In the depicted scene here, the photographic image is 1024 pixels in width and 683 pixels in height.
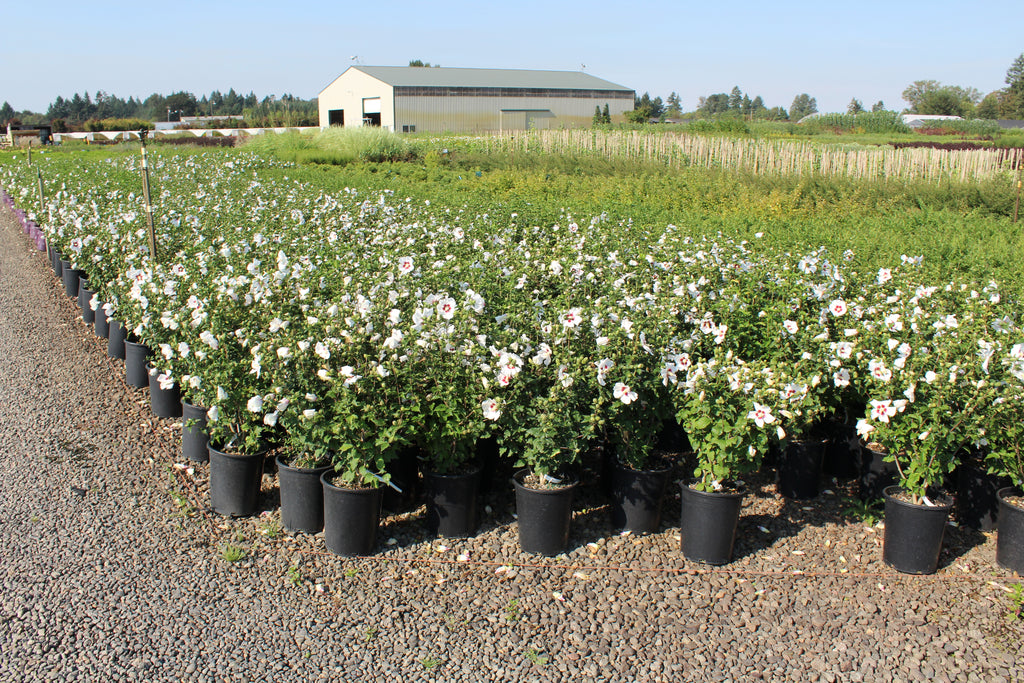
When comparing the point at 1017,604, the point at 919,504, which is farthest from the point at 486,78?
the point at 1017,604

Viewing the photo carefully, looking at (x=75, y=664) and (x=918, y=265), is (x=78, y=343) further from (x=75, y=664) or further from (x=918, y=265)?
(x=918, y=265)

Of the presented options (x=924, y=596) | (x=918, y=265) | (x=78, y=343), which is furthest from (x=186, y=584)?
(x=918, y=265)

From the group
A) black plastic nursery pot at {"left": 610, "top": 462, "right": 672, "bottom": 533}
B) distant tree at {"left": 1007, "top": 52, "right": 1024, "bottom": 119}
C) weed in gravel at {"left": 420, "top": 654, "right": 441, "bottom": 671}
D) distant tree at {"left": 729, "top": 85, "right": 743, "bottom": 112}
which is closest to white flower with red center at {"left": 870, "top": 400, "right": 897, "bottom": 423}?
black plastic nursery pot at {"left": 610, "top": 462, "right": 672, "bottom": 533}

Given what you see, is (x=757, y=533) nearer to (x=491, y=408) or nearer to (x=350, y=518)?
(x=491, y=408)

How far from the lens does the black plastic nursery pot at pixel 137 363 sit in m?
6.64

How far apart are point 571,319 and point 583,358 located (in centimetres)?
46

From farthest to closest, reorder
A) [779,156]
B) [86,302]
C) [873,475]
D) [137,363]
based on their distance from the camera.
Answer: [779,156] < [86,302] < [137,363] < [873,475]

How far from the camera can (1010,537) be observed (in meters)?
3.99

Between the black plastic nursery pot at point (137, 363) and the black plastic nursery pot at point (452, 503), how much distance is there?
3.53 metres

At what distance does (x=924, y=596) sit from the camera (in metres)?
3.80

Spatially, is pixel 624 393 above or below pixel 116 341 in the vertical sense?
above

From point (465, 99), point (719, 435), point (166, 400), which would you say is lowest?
point (166, 400)

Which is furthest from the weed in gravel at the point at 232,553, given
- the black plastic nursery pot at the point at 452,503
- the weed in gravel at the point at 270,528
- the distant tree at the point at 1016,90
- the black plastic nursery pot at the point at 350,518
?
the distant tree at the point at 1016,90

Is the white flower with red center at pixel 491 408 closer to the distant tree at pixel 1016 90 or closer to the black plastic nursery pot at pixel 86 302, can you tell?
the black plastic nursery pot at pixel 86 302
